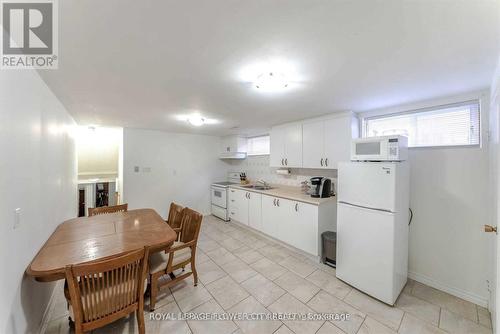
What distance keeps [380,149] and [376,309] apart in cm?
156

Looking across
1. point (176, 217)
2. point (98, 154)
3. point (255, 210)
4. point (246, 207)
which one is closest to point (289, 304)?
point (176, 217)

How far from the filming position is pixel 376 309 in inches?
72.6

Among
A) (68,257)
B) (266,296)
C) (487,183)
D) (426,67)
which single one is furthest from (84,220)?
(487,183)

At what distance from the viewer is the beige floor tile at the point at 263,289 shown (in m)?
1.99

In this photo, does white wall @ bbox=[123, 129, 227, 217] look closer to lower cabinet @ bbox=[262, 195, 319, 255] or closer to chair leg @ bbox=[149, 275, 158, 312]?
lower cabinet @ bbox=[262, 195, 319, 255]

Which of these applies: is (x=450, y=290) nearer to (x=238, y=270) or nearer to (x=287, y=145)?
(x=238, y=270)

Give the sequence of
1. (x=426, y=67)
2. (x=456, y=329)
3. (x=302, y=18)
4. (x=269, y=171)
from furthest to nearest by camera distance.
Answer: (x=269, y=171) → (x=456, y=329) → (x=426, y=67) → (x=302, y=18)

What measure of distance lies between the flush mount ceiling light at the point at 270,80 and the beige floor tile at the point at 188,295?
2.17 meters

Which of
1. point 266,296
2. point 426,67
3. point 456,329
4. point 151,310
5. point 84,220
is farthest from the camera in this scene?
point 84,220

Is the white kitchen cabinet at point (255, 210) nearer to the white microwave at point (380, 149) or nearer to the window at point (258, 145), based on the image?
the window at point (258, 145)

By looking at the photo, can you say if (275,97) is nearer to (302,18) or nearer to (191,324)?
(302,18)

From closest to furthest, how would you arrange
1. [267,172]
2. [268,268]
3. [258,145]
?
[268,268], [267,172], [258,145]

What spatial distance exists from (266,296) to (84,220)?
89.8 inches

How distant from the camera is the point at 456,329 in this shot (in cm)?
163
